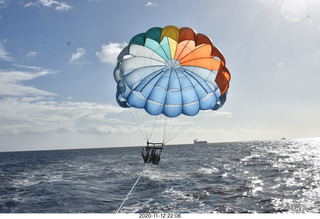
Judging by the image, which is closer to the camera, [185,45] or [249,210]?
[249,210]

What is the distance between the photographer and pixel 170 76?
1638cm

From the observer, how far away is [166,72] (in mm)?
16312

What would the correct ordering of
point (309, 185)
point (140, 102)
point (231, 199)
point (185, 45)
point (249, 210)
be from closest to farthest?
point (249, 210)
point (231, 199)
point (185, 45)
point (140, 102)
point (309, 185)

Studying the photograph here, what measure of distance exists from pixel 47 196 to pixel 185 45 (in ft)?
47.9

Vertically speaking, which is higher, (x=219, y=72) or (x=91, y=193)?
(x=219, y=72)

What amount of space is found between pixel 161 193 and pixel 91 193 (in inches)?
205

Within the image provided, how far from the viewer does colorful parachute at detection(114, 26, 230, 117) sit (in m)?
14.6

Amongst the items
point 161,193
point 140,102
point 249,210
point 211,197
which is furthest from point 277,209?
point 140,102

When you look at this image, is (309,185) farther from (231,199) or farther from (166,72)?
(166,72)

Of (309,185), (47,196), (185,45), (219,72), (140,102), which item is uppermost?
(185,45)

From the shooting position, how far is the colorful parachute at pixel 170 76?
14586 millimetres

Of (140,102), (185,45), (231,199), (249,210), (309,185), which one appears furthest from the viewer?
(309,185)

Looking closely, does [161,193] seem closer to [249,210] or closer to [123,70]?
[249,210]

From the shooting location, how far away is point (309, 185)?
58.4ft
